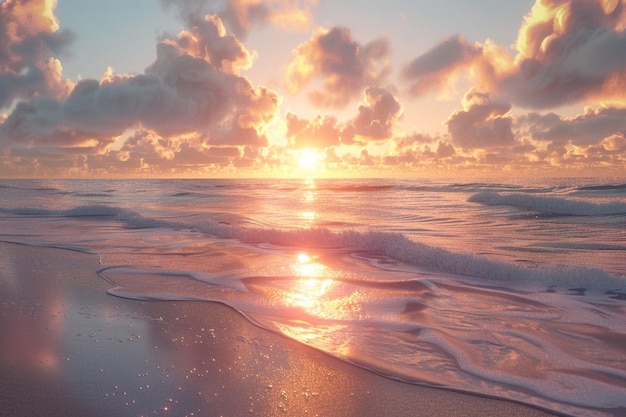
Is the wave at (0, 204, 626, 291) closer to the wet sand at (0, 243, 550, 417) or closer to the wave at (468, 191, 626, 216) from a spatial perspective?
the wet sand at (0, 243, 550, 417)

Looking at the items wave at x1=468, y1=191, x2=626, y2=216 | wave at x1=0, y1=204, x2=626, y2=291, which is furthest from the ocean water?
wave at x1=468, y1=191, x2=626, y2=216

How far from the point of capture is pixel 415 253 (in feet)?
29.5

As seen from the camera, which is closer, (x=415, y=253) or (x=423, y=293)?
(x=423, y=293)

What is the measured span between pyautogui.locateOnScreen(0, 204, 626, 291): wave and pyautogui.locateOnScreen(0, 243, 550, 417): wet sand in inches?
180

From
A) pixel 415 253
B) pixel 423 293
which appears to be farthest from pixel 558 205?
pixel 423 293

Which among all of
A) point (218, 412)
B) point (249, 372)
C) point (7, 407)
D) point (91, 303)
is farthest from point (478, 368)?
point (91, 303)

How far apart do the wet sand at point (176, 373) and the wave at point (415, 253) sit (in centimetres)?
458

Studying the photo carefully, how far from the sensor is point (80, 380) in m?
3.29

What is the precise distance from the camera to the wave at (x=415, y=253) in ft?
22.9

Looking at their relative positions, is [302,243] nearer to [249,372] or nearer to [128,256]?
[128,256]

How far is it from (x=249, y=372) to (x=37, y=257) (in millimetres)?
7259

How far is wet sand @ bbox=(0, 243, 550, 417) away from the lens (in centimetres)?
298

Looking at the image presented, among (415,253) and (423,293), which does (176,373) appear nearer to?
(423,293)

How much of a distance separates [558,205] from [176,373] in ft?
85.2
